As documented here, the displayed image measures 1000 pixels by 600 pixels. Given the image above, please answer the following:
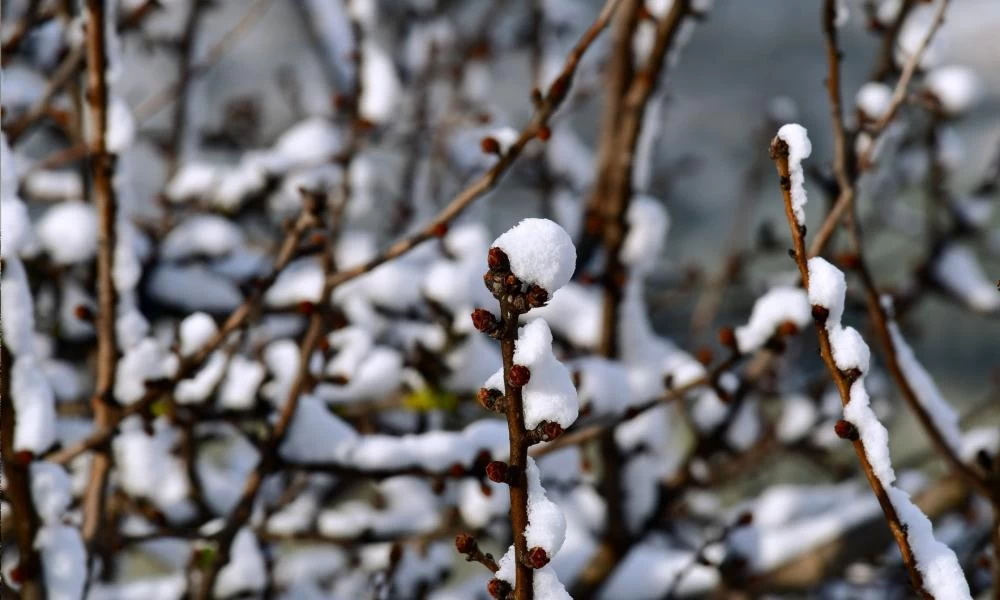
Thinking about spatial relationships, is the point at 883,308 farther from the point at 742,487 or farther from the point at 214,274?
the point at 742,487

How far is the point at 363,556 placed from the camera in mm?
3062

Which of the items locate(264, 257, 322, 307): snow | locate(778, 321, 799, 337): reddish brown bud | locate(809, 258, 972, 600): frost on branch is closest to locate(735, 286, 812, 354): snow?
locate(778, 321, 799, 337): reddish brown bud

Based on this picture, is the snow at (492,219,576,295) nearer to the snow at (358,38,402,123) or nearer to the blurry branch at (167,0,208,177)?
the snow at (358,38,402,123)

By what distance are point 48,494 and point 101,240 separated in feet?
1.37

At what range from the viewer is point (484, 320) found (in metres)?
0.71

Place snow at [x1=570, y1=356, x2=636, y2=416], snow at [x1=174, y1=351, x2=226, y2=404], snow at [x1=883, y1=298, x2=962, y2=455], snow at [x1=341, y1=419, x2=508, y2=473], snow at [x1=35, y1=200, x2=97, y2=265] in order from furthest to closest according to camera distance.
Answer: snow at [x1=35, y1=200, x2=97, y2=265] → snow at [x1=570, y1=356, x2=636, y2=416] → snow at [x1=174, y1=351, x2=226, y2=404] → snow at [x1=341, y1=419, x2=508, y2=473] → snow at [x1=883, y1=298, x2=962, y2=455]

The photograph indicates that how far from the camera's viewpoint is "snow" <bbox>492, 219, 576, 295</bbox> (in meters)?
0.70

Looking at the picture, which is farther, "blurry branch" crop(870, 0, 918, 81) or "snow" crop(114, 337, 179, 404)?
"blurry branch" crop(870, 0, 918, 81)

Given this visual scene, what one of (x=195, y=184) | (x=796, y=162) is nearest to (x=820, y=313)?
(x=796, y=162)

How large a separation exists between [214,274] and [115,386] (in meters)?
1.15

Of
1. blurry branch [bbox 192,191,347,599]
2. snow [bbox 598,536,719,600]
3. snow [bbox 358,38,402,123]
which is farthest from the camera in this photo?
snow [bbox 358,38,402,123]

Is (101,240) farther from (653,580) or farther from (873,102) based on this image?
(653,580)

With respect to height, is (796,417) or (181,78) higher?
(181,78)

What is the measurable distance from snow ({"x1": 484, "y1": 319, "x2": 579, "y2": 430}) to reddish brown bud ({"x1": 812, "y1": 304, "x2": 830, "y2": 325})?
0.87 feet
